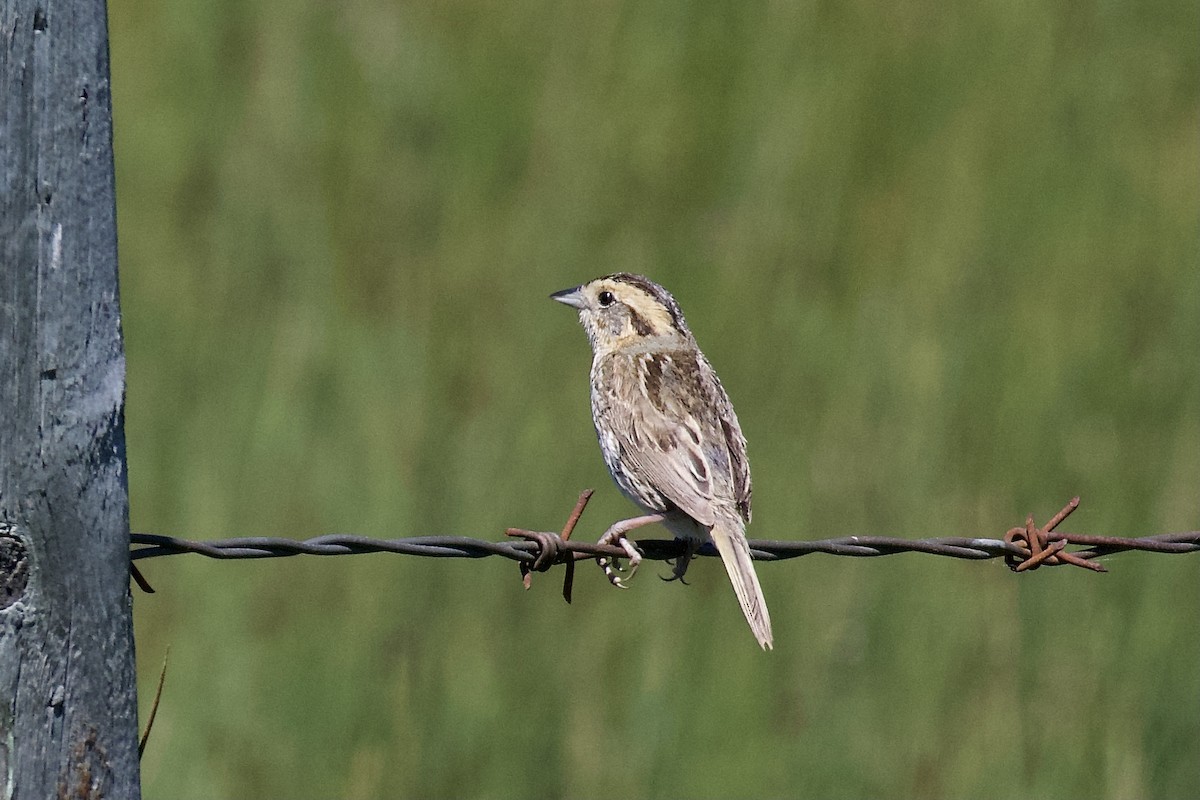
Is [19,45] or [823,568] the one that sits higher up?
[19,45]

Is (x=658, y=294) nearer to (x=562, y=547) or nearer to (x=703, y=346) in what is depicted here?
(x=703, y=346)

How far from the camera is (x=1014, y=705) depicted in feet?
22.6

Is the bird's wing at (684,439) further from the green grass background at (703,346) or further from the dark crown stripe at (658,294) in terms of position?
the green grass background at (703,346)

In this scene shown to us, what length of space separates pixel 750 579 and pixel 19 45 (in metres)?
2.88

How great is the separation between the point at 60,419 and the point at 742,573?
256cm

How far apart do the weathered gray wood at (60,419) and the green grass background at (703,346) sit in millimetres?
3357

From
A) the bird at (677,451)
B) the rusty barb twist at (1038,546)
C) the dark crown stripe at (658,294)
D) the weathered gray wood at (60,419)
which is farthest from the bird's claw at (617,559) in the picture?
the weathered gray wood at (60,419)

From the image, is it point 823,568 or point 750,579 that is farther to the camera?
point 823,568

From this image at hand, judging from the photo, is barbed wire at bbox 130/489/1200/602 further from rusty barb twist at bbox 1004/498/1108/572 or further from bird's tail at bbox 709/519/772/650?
bird's tail at bbox 709/519/772/650

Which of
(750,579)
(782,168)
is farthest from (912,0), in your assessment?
(750,579)

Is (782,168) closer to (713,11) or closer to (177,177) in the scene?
(713,11)

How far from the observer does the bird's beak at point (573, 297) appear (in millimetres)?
6965

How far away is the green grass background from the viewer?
6789mm

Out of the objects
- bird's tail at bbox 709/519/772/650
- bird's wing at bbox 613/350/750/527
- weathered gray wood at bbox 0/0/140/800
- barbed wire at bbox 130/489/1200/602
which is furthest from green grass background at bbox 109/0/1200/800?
weathered gray wood at bbox 0/0/140/800
